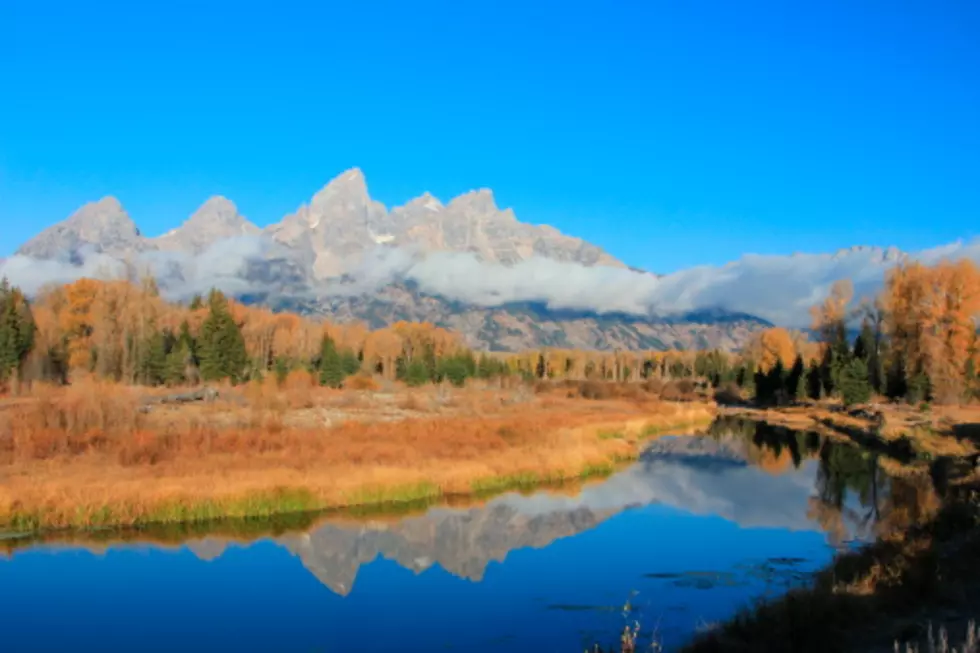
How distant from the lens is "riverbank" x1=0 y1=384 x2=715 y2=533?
24.3 meters

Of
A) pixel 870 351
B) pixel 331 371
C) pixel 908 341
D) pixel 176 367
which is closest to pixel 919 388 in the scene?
pixel 908 341

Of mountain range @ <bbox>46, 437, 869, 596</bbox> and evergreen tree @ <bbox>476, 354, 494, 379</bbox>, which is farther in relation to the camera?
evergreen tree @ <bbox>476, 354, 494, 379</bbox>

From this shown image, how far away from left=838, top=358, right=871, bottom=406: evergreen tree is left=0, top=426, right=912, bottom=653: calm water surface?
4387cm

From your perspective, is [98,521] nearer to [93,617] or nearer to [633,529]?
[93,617]

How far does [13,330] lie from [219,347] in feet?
67.4

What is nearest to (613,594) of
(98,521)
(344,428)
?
(98,521)

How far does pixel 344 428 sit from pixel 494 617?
2756cm

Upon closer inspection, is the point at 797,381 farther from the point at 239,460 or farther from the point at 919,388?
the point at 239,460

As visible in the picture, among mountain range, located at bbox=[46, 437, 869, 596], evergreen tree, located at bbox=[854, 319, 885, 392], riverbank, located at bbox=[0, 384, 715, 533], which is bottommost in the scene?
mountain range, located at bbox=[46, 437, 869, 596]

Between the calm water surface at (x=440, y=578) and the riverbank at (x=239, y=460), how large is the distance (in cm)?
228

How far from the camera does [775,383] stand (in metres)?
97.2

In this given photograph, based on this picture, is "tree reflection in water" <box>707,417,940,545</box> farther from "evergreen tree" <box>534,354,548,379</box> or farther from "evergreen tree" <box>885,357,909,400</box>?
"evergreen tree" <box>534,354,548,379</box>

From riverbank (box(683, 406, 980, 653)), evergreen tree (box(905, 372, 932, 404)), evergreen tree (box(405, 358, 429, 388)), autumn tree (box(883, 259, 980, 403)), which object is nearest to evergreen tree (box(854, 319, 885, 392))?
autumn tree (box(883, 259, 980, 403))

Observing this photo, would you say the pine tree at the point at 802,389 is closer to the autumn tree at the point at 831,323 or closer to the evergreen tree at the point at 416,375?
the autumn tree at the point at 831,323
